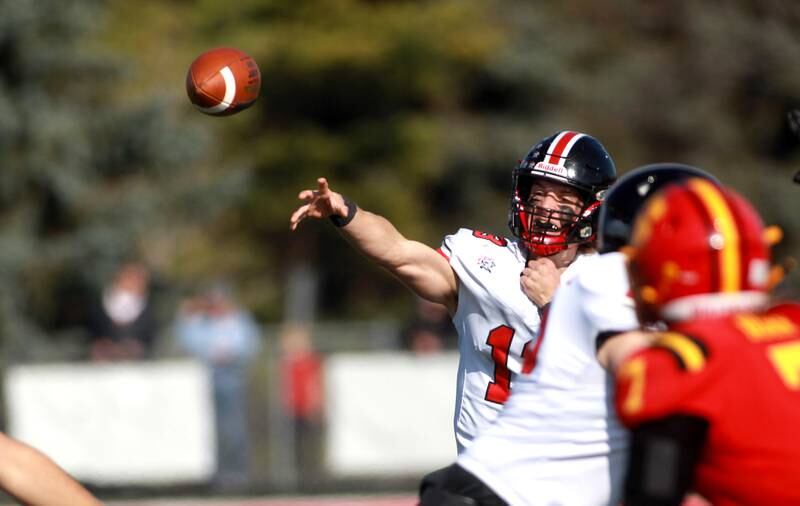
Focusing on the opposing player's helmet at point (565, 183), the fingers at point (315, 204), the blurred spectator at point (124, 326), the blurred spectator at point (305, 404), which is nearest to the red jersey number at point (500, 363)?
the opposing player's helmet at point (565, 183)

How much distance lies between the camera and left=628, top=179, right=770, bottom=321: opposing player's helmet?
271 centimetres

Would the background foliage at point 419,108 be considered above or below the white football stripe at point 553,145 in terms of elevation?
above

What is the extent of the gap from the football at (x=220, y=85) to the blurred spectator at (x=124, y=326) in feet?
19.5

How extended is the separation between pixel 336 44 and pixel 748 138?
8.52 meters

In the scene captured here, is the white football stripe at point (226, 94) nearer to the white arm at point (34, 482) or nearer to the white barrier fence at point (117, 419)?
the white arm at point (34, 482)

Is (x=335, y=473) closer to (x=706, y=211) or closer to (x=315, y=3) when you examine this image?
(x=706, y=211)

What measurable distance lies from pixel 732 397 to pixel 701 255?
0.28m

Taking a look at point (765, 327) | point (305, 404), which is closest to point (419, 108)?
point (305, 404)

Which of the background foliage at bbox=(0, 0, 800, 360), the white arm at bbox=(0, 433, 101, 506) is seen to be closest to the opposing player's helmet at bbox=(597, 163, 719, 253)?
the white arm at bbox=(0, 433, 101, 506)

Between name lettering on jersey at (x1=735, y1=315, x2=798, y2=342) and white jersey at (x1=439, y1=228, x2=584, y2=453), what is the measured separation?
1587 mm

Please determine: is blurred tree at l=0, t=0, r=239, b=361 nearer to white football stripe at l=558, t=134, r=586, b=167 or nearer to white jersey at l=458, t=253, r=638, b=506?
white football stripe at l=558, t=134, r=586, b=167

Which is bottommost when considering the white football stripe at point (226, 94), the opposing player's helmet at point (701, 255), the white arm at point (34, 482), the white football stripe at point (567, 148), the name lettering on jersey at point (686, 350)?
the white arm at point (34, 482)

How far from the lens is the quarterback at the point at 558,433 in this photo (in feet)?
11.0

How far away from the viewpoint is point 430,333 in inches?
452
